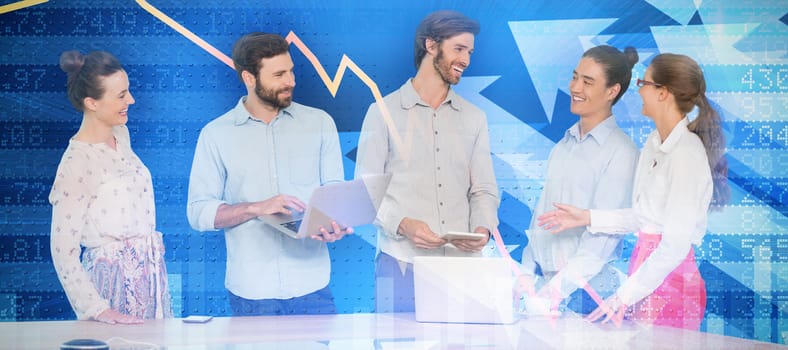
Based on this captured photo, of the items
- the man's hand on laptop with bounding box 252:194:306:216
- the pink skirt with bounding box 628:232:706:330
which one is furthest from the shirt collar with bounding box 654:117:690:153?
the man's hand on laptop with bounding box 252:194:306:216

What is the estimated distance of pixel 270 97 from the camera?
4.62 m

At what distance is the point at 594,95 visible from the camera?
4641mm

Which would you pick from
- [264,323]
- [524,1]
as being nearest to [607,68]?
[524,1]

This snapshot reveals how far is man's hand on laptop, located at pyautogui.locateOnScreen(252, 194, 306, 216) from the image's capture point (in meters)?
4.54

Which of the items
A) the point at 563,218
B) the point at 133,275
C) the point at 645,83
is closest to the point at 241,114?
the point at 133,275

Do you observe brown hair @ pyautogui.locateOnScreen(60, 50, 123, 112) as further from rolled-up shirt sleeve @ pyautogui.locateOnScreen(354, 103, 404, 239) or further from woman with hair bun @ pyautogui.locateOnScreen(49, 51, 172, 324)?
rolled-up shirt sleeve @ pyautogui.locateOnScreen(354, 103, 404, 239)

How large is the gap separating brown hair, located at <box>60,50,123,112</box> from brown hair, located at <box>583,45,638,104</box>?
226 centimetres

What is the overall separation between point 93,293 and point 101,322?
0.31 meters

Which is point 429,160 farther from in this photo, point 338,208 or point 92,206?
point 92,206

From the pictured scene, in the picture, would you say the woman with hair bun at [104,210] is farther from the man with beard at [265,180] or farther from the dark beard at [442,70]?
the dark beard at [442,70]

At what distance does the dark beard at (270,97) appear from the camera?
4605 millimetres

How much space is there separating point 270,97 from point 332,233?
0.71 m

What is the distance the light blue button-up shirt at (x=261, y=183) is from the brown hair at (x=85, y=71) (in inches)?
20.5

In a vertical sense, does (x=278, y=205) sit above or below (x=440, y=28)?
below
